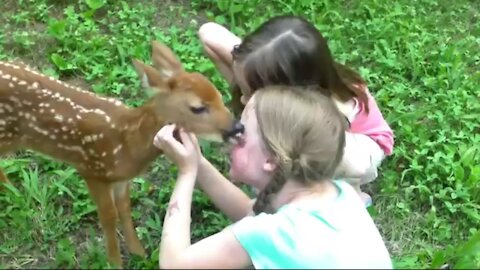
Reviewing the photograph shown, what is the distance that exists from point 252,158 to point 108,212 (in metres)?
0.87

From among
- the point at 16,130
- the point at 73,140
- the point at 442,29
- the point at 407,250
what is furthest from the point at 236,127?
the point at 442,29

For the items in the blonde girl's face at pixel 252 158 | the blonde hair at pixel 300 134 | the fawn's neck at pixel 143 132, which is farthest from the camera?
the fawn's neck at pixel 143 132

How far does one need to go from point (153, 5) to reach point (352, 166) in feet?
8.11

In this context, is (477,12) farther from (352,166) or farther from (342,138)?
(342,138)

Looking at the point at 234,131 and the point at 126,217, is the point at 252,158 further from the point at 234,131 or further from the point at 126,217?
the point at 126,217

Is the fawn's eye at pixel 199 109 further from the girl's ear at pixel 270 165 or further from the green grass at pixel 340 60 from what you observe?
the green grass at pixel 340 60

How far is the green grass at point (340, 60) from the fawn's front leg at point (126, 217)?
0.16 ft

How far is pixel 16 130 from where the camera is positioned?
13.5 feet

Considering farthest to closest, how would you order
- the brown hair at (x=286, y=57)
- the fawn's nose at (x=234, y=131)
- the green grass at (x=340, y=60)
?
the green grass at (x=340, y=60)
the brown hair at (x=286, y=57)
the fawn's nose at (x=234, y=131)

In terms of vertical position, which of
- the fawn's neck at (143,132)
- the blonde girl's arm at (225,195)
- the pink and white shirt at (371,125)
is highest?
the fawn's neck at (143,132)

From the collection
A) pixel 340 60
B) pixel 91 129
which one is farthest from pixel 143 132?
pixel 340 60

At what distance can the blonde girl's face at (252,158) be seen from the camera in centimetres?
345

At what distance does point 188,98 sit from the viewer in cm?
371

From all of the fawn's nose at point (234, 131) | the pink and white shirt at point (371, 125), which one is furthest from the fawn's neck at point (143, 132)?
the pink and white shirt at point (371, 125)
